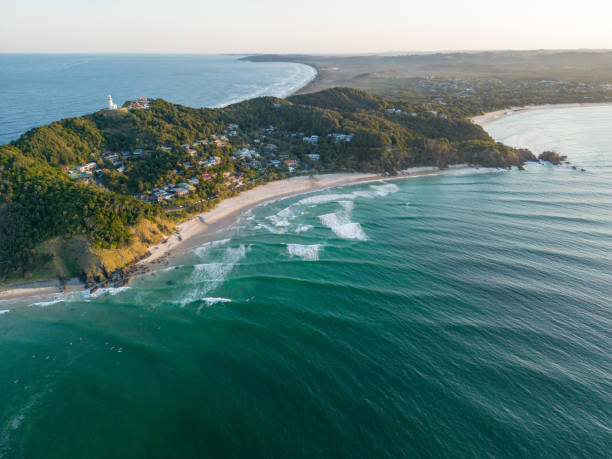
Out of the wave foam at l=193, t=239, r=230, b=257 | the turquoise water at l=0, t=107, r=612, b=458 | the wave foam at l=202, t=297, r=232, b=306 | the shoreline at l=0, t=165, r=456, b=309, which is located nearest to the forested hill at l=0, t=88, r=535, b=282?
the shoreline at l=0, t=165, r=456, b=309

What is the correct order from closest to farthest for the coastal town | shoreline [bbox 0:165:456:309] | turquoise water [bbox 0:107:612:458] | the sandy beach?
turquoise water [bbox 0:107:612:458] < shoreline [bbox 0:165:456:309] < the sandy beach < the coastal town

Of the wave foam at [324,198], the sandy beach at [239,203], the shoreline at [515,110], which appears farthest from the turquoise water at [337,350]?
the shoreline at [515,110]

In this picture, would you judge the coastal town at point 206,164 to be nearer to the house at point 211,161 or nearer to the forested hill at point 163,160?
the house at point 211,161

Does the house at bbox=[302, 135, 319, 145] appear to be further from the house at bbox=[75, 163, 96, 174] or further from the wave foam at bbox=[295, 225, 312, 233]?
the house at bbox=[75, 163, 96, 174]

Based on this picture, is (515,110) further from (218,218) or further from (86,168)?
(86,168)

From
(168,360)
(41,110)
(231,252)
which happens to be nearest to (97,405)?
(168,360)

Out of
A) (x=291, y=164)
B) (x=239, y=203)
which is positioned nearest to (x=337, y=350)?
(x=239, y=203)
